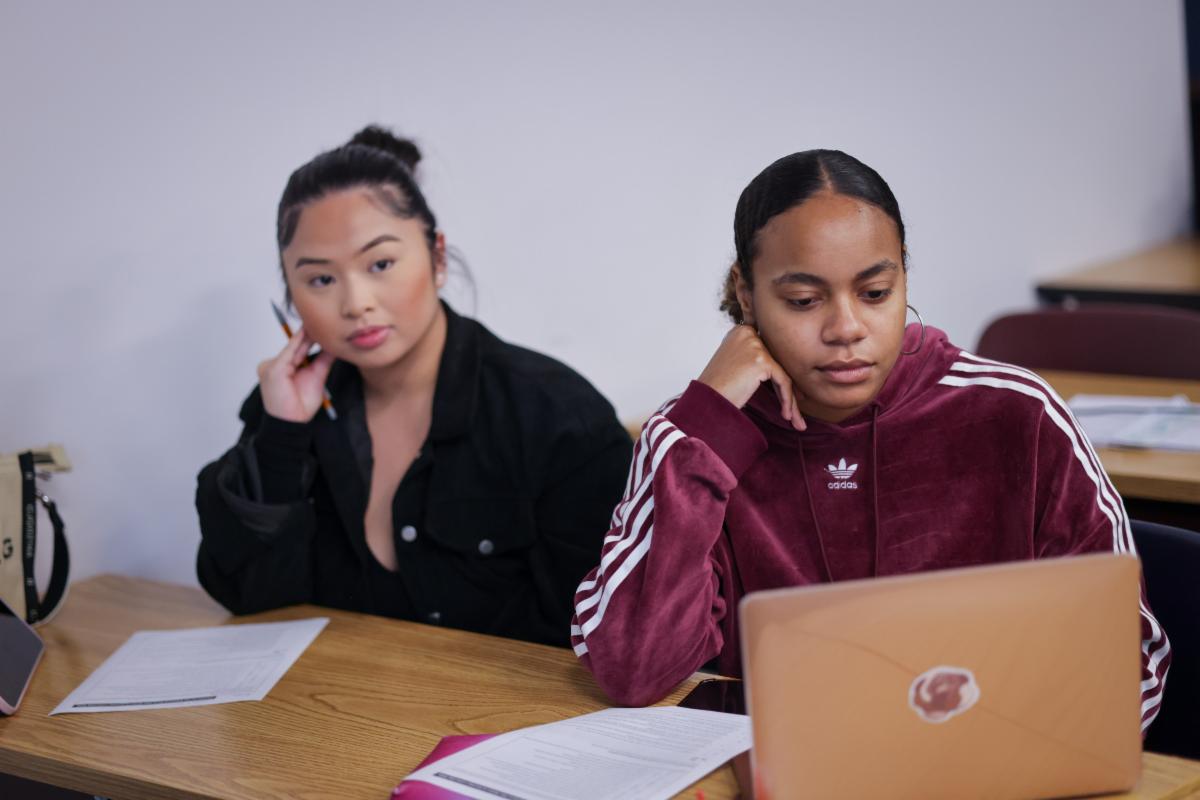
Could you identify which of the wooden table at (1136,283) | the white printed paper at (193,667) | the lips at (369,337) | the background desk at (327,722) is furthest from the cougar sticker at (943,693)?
the wooden table at (1136,283)

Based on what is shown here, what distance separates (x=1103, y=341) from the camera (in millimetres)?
2869

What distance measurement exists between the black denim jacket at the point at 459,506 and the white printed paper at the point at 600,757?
0.52 meters

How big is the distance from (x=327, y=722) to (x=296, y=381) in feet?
1.98

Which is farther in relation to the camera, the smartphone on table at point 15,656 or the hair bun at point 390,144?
the hair bun at point 390,144

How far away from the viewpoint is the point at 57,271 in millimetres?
2088

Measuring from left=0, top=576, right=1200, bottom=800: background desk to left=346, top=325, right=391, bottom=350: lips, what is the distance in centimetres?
38

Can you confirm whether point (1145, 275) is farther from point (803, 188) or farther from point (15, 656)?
point (15, 656)

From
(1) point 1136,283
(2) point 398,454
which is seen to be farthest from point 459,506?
(1) point 1136,283

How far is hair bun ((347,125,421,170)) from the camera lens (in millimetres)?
1954

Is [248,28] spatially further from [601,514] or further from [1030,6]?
[1030,6]

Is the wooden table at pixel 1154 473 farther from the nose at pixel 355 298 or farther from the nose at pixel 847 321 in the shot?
the nose at pixel 355 298

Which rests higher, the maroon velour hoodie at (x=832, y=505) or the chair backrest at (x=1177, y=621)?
the maroon velour hoodie at (x=832, y=505)

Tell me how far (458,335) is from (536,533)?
310 mm

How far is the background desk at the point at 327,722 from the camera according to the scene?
1362 mm
